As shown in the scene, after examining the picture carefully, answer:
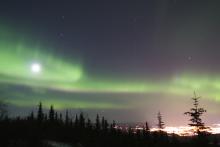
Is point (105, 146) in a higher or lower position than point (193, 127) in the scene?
lower

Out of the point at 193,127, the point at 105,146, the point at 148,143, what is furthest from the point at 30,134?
the point at 148,143

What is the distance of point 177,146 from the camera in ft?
364

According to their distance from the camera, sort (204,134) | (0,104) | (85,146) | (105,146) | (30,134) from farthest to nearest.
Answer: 1. (0,104)
2. (105,146)
3. (85,146)
4. (30,134)
5. (204,134)

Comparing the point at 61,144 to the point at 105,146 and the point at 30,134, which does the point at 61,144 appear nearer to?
the point at 30,134

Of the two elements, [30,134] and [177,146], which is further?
[177,146]

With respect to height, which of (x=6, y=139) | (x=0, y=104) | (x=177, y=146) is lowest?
(x=177, y=146)

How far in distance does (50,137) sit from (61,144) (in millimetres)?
4245

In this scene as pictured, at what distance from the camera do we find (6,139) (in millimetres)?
36312

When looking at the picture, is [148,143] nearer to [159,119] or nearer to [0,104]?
[159,119]

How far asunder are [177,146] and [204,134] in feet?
272

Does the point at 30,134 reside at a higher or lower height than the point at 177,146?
higher

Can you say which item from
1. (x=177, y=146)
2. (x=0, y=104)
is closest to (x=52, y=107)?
(x=0, y=104)

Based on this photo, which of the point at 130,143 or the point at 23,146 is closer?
the point at 23,146

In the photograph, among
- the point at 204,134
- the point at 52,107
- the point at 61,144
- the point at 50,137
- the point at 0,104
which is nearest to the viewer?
the point at 204,134
